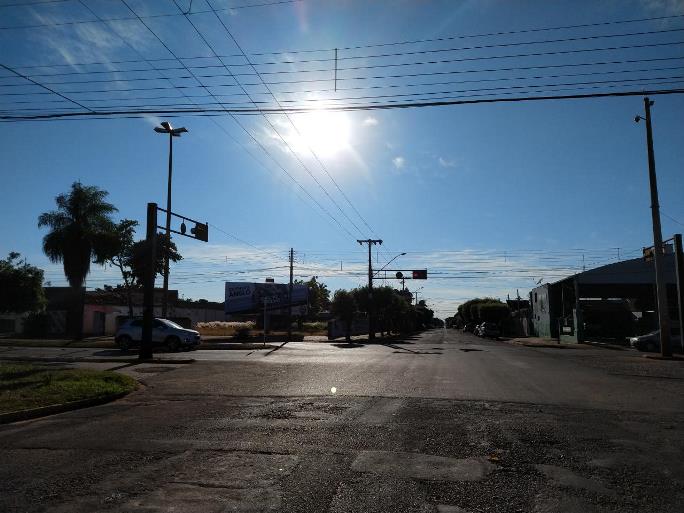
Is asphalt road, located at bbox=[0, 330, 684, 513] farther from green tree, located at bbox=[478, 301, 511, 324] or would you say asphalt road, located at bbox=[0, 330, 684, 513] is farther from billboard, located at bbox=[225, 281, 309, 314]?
green tree, located at bbox=[478, 301, 511, 324]

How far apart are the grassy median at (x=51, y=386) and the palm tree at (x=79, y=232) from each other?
31.1 m

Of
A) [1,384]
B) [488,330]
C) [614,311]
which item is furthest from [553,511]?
[488,330]

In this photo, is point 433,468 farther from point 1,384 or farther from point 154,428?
point 1,384

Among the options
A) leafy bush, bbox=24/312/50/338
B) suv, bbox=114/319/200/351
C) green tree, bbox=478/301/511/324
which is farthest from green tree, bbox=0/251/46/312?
green tree, bbox=478/301/511/324

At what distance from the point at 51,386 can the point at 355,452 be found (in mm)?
8675

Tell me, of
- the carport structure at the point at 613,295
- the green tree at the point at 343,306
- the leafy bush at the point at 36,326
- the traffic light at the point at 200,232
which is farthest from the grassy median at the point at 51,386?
the carport structure at the point at 613,295

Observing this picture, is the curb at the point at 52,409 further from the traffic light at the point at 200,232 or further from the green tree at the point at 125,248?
the green tree at the point at 125,248

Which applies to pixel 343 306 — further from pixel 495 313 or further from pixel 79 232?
pixel 495 313

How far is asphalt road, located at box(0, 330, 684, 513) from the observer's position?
5613mm

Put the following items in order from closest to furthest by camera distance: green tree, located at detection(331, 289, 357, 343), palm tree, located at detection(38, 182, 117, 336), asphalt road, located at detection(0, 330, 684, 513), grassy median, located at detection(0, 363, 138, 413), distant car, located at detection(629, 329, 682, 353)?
asphalt road, located at detection(0, 330, 684, 513)
grassy median, located at detection(0, 363, 138, 413)
distant car, located at detection(629, 329, 682, 353)
palm tree, located at detection(38, 182, 117, 336)
green tree, located at detection(331, 289, 357, 343)

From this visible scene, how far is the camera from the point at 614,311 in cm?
5397

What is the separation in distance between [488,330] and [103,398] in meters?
60.7

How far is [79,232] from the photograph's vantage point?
45500mm

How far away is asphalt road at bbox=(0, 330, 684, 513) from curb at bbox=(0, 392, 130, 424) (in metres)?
0.38
